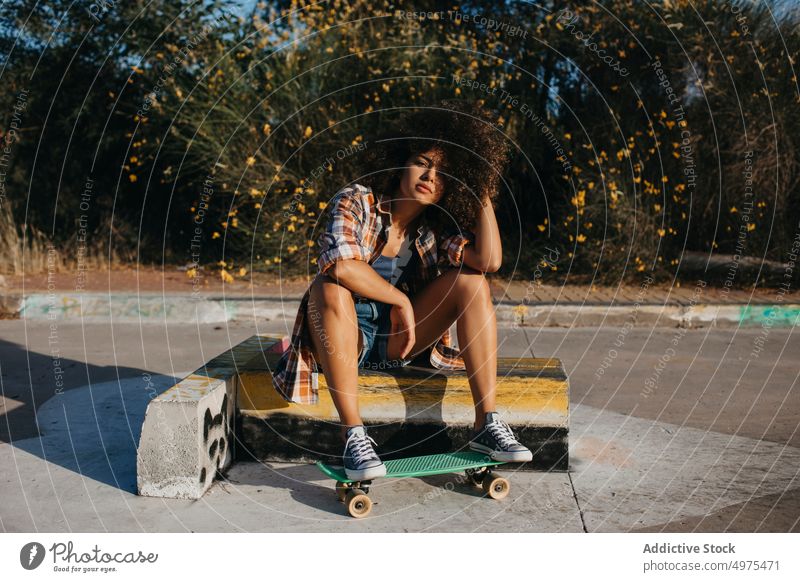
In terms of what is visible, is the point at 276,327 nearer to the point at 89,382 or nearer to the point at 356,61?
the point at 89,382

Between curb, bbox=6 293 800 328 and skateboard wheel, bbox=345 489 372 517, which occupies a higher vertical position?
curb, bbox=6 293 800 328

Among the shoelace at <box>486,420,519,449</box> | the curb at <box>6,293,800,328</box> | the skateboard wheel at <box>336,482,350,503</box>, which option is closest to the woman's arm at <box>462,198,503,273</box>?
the shoelace at <box>486,420,519,449</box>

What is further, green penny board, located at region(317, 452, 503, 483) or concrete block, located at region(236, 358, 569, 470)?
concrete block, located at region(236, 358, 569, 470)

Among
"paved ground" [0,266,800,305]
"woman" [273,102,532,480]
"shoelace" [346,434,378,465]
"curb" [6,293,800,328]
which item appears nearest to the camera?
"shoelace" [346,434,378,465]

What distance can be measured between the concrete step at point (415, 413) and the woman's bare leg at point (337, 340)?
0.23 meters

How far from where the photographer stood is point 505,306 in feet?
24.5

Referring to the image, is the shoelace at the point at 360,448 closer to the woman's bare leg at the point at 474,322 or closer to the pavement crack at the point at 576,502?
the woman's bare leg at the point at 474,322

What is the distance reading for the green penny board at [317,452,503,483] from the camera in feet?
10.7

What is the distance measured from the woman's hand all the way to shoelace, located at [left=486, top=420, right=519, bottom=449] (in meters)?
0.46

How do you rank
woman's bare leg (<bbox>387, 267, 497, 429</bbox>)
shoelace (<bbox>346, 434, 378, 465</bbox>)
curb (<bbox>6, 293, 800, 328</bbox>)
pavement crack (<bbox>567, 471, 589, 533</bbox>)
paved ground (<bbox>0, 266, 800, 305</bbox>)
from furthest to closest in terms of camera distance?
paved ground (<bbox>0, 266, 800, 305</bbox>)
curb (<bbox>6, 293, 800, 328</bbox>)
woman's bare leg (<bbox>387, 267, 497, 429</bbox>)
shoelace (<bbox>346, 434, 378, 465</bbox>)
pavement crack (<bbox>567, 471, 589, 533</bbox>)

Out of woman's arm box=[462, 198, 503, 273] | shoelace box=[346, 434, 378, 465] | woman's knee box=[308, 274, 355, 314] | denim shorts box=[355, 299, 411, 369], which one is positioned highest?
woman's arm box=[462, 198, 503, 273]

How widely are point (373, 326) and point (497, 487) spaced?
856mm

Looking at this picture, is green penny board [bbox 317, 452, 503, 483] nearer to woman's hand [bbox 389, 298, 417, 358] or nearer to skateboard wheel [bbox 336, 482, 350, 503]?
skateboard wheel [bbox 336, 482, 350, 503]

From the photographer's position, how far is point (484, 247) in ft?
11.7
